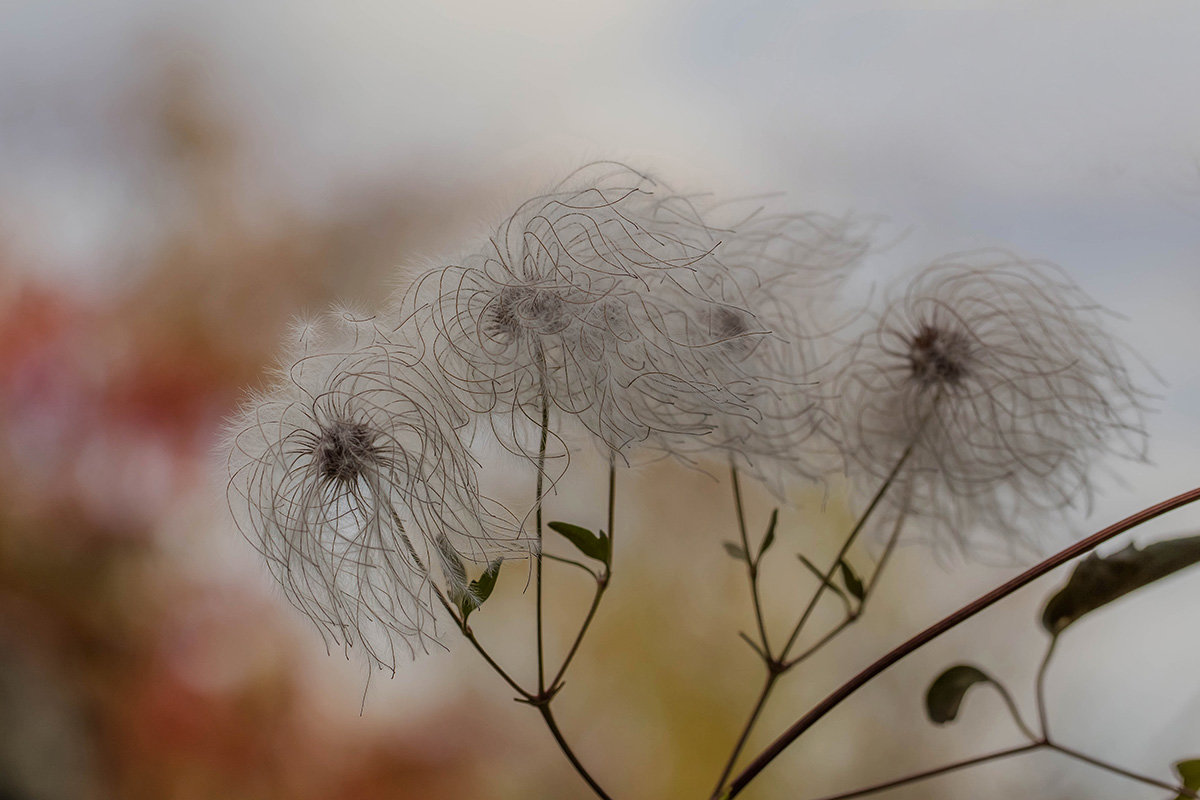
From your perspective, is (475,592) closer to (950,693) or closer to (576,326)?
(576,326)

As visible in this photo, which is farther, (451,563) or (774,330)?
(774,330)

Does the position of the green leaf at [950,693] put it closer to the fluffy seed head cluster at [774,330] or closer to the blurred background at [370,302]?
the fluffy seed head cluster at [774,330]

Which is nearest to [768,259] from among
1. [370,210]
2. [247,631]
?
[370,210]

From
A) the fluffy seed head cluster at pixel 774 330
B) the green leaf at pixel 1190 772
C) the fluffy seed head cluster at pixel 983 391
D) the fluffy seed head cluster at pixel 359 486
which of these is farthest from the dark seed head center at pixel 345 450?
the green leaf at pixel 1190 772

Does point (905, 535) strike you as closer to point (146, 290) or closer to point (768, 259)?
point (768, 259)

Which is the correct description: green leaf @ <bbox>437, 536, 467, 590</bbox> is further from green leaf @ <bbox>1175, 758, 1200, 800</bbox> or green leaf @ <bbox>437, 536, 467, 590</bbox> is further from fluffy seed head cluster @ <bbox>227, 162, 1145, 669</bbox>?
green leaf @ <bbox>1175, 758, 1200, 800</bbox>

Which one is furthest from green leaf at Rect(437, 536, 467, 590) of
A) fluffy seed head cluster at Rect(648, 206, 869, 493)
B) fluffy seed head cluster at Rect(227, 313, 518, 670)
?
fluffy seed head cluster at Rect(648, 206, 869, 493)

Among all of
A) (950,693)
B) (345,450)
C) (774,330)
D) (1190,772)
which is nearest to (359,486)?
(345,450)
